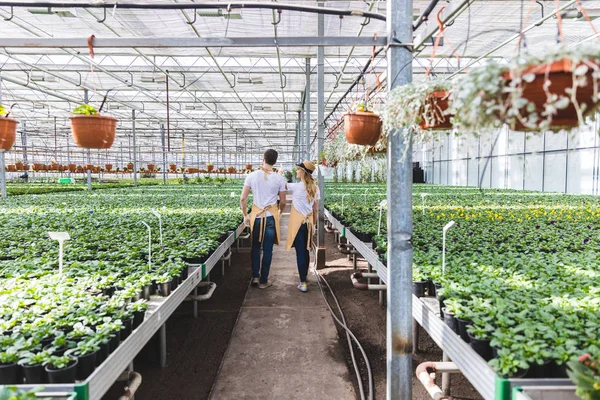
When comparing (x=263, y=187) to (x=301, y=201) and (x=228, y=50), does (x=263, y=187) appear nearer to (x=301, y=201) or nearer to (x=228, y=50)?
(x=301, y=201)

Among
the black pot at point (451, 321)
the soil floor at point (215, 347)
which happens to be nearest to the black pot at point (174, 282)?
the soil floor at point (215, 347)

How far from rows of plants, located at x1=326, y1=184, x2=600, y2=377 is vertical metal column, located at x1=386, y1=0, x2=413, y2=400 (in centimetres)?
28

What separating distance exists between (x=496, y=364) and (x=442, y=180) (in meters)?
22.9

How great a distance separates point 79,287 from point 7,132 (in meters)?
1.54

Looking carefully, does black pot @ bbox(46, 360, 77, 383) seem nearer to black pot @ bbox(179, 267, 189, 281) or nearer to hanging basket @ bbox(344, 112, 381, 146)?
black pot @ bbox(179, 267, 189, 281)

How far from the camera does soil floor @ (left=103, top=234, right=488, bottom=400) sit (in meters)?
2.79

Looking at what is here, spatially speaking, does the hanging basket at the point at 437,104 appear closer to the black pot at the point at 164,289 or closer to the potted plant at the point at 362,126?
the potted plant at the point at 362,126

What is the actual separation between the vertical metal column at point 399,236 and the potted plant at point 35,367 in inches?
64.3

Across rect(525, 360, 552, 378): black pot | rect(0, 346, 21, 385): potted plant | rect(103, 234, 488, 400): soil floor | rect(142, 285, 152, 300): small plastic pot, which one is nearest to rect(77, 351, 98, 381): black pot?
rect(0, 346, 21, 385): potted plant

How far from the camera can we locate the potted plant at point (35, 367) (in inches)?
64.9

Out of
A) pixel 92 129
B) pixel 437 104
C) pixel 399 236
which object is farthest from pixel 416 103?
pixel 92 129

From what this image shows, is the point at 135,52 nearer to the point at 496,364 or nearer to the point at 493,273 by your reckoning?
the point at 493,273

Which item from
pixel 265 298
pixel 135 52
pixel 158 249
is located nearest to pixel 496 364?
pixel 158 249

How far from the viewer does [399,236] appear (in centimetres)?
208
